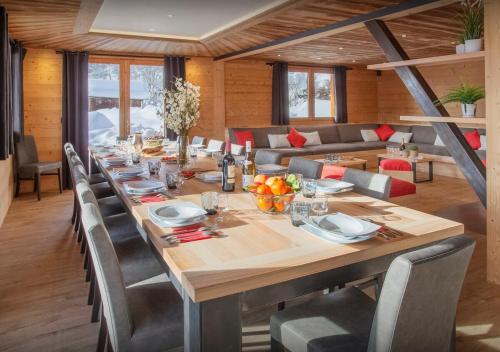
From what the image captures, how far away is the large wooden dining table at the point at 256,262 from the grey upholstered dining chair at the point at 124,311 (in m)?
0.19

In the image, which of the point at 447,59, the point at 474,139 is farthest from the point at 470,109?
the point at 474,139

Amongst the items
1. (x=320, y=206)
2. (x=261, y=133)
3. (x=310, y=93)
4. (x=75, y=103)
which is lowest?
(x=320, y=206)

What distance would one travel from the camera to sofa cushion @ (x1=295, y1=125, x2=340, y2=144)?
8914 mm

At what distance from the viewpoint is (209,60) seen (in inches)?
316

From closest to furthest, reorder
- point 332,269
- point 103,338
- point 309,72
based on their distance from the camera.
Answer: point 332,269
point 103,338
point 309,72

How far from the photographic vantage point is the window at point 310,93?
9352 millimetres

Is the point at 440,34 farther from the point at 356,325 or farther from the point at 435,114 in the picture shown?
the point at 356,325

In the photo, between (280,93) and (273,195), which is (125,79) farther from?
(273,195)

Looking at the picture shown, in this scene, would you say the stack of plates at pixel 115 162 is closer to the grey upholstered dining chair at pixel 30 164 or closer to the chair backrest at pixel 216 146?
the chair backrest at pixel 216 146

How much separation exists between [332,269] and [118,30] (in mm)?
5581

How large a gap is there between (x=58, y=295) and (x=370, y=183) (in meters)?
2.28

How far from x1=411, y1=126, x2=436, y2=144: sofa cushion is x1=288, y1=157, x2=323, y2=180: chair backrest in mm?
6186

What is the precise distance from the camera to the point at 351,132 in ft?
31.0

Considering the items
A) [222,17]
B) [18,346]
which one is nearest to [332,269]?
[18,346]
